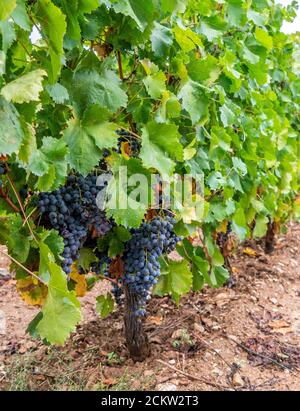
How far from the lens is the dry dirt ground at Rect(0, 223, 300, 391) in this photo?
2.82 m

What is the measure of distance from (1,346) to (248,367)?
1.62m

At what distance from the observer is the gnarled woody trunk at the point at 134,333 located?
2.81 m

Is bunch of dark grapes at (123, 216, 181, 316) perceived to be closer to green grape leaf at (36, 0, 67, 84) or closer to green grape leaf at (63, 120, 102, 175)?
green grape leaf at (63, 120, 102, 175)

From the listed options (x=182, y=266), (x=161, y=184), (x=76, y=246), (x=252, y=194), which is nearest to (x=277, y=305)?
(x=252, y=194)

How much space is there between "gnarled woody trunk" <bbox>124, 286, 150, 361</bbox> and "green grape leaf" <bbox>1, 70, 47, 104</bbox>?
170 centimetres

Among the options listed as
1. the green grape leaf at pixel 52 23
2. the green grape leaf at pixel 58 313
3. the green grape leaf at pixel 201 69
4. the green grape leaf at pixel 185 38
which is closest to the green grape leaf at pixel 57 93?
the green grape leaf at pixel 52 23

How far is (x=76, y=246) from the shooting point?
2014 mm

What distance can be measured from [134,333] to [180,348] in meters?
0.42

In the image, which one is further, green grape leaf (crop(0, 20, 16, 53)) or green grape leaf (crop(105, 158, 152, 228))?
green grape leaf (crop(105, 158, 152, 228))

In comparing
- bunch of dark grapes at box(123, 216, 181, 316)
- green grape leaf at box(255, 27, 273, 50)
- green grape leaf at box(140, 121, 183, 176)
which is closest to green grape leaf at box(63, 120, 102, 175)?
green grape leaf at box(140, 121, 183, 176)

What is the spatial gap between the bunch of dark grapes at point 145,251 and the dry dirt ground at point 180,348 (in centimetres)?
72

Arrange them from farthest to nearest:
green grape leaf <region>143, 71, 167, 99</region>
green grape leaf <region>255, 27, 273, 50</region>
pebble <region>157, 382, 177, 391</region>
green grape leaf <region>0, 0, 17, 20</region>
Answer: green grape leaf <region>255, 27, 273, 50</region> → pebble <region>157, 382, 177, 391</region> → green grape leaf <region>143, 71, 167, 99</region> → green grape leaf <region>0, 0, 17, 20</region>

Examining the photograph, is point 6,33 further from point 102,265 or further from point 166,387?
point 166,387

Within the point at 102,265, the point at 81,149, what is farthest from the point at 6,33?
the point at 102,265
